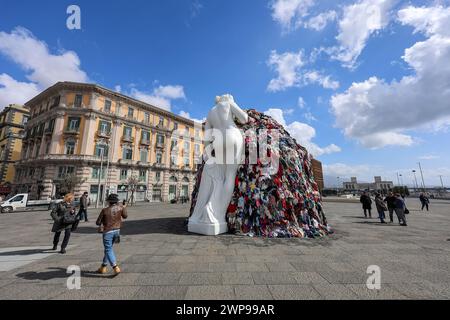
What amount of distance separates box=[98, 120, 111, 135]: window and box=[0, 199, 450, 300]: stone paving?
29522mm

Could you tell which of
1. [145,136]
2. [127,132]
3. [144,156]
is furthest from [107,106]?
[144,156]

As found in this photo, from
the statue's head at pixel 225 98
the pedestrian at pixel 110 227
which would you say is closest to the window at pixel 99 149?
the statue's head at pixel 225 98

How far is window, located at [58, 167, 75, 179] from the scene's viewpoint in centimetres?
2901

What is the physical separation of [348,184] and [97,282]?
130556mm

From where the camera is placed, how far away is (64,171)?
2931cm

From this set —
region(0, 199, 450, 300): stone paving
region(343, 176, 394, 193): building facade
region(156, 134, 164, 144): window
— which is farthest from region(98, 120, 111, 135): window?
region(343, 176, 394, 193): building facade

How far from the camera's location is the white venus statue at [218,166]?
7.64 metres

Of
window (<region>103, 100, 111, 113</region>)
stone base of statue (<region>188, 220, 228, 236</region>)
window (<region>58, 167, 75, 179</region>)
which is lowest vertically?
stone base of statue (<region>188, 220, 228, 236</region>)

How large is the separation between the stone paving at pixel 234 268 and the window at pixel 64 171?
27284 mm

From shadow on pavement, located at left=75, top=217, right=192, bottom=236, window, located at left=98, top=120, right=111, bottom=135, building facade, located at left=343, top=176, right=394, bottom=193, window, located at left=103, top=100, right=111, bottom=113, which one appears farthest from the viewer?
building facade, located at left=343, top=176, right=394, bottom=193

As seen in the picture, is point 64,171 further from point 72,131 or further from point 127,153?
point 127,153

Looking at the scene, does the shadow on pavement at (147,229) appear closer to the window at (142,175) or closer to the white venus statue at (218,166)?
the white venus statue at (218,166)

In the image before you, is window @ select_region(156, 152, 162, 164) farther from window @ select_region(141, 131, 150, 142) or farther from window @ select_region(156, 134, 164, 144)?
window @ select_region(141, 131, 150, 142)
